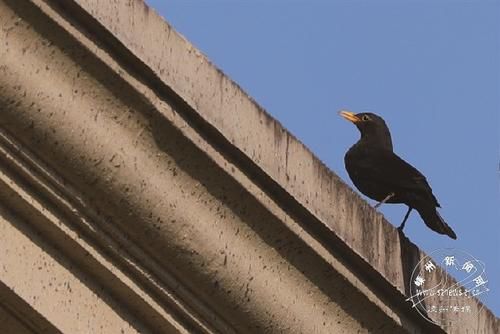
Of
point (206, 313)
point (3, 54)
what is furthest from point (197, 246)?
point (3, 54)

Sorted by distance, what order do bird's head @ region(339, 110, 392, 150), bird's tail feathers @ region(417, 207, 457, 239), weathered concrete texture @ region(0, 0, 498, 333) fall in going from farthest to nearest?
1. bird's head @ region(339, 110, 392, 150)
2. bird's tail feathers @ region(417, 207, 457, 239)
3. weathered concrete texture @ region(0, 0, 498, 333)

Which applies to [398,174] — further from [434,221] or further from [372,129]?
[372,129]

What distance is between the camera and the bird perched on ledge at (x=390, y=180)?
7230 millimetres

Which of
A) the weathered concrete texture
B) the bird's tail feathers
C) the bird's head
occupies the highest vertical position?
the bird's head

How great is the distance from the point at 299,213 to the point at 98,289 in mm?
614

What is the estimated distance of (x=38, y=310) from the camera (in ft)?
10.0

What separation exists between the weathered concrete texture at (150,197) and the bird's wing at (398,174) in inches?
138

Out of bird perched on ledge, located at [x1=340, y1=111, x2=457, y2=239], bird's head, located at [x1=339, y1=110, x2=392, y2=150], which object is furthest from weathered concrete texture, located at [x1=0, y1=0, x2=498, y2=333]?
bird's head, located at [x1=339, y1=110, x2=392, y2=150]

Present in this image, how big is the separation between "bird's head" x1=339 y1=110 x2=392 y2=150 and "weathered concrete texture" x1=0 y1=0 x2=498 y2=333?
4.61 metres

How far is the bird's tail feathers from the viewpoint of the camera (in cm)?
721

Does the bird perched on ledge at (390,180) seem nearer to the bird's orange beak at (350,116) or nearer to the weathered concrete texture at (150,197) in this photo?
the bird's orange beak at (350,116)

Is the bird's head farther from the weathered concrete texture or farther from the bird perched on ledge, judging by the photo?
the weathered concrete texture

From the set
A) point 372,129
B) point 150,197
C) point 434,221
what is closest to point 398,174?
point 434,221

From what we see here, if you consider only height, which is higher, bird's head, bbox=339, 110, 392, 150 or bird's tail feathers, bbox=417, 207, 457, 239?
bird's head, bbox=339, 110, 392, 150
